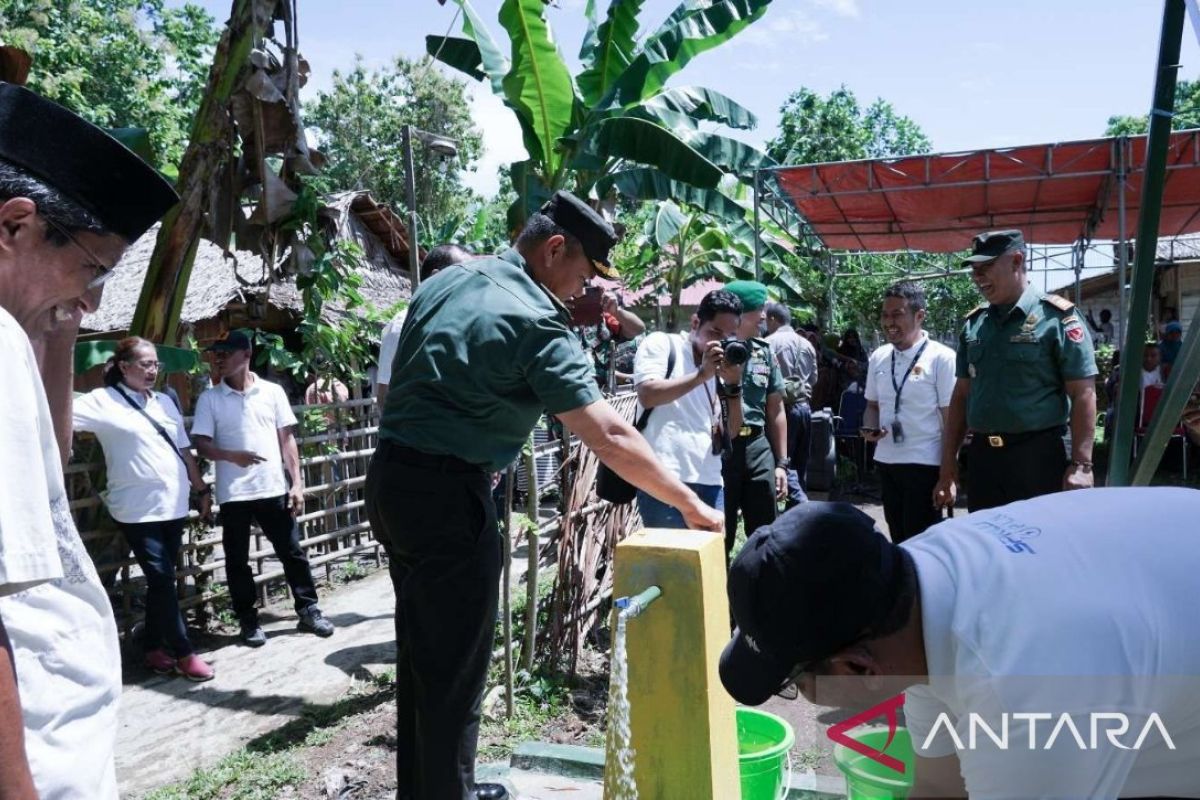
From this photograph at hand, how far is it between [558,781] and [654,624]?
106cm

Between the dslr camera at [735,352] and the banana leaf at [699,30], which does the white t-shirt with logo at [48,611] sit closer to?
the dslr camera at [735,352]

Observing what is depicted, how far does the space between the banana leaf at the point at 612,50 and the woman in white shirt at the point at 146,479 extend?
3304 mm

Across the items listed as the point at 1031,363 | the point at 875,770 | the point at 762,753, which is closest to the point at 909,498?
the point at 1031,363

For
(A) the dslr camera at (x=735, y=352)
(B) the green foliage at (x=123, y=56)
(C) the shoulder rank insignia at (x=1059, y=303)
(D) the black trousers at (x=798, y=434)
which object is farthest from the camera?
(B) the green foliage at (x=123, y=56)

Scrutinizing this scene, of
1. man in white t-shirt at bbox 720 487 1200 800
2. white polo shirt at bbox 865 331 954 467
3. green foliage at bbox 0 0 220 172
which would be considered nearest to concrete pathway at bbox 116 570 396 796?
white polo shirt at bbox 865 331 954 467

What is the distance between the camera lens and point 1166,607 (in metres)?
1.29

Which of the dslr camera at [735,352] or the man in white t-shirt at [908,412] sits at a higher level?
the dslr camera at [735,352]

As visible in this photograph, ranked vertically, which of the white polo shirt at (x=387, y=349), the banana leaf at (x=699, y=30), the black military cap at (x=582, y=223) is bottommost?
the white polo shirt at (x=387, y=349)

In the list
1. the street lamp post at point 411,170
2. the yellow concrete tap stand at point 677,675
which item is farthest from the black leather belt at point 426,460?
the street lamp post at point 411,170

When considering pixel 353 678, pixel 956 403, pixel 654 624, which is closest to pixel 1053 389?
pixel 956 403

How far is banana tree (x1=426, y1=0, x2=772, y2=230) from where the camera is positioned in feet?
16.7

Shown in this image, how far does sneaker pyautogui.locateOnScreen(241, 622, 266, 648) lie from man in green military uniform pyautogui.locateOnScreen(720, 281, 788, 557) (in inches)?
112

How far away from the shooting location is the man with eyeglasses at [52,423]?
46.0 inches

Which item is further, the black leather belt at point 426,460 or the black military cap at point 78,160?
the black leather belt at point 426,460
